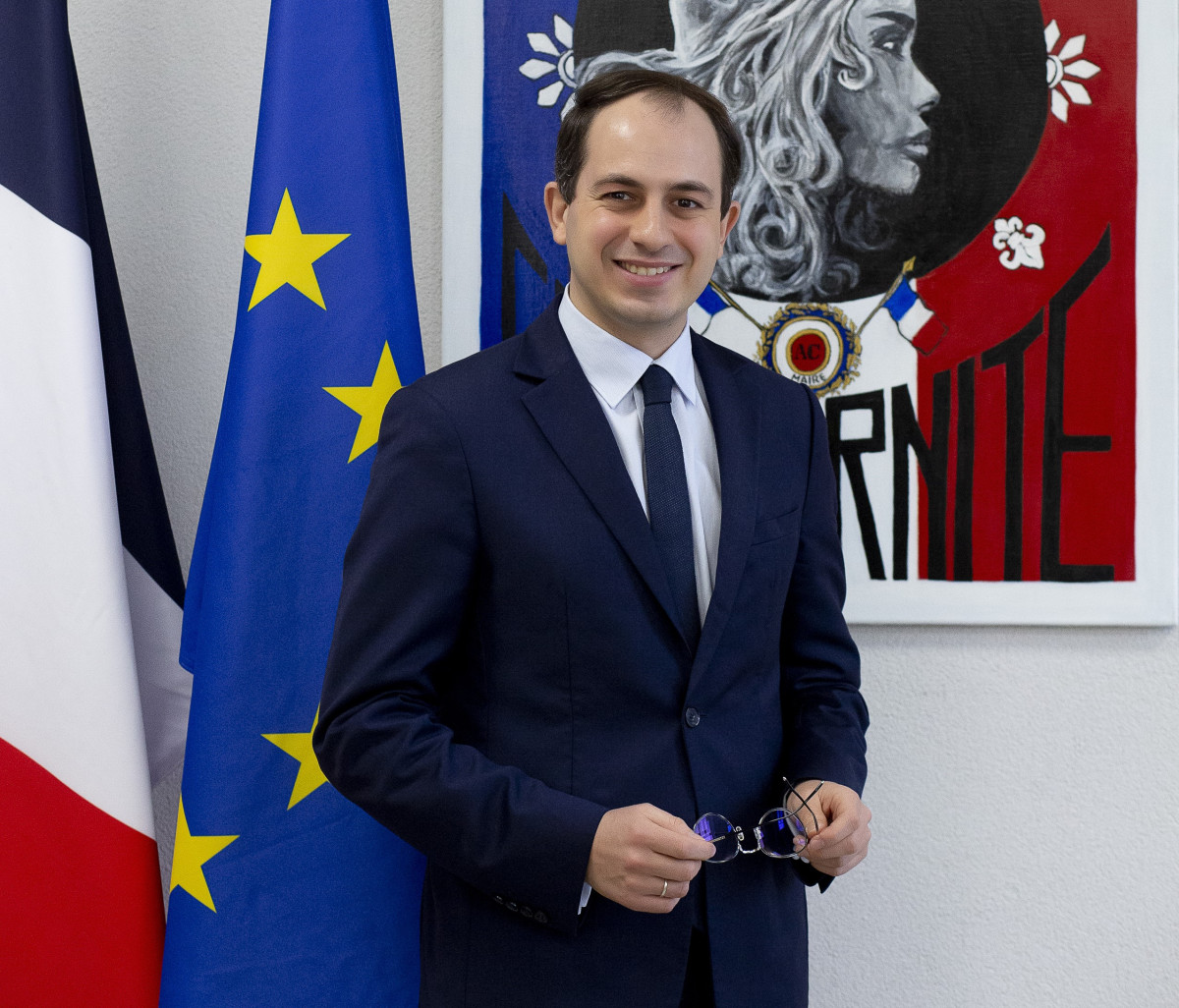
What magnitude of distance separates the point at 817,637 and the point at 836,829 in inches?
10.3

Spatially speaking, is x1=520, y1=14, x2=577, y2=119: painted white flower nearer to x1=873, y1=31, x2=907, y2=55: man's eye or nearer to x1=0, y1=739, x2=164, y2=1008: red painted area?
x1=873, y1=31, x2=907, y2=55: man's eye

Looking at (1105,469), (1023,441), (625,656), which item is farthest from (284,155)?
(1105,469)

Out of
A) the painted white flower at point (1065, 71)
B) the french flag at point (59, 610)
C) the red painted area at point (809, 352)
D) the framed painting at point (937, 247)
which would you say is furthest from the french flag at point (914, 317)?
the french flag at point (59, 610)

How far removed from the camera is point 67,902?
1168 millimetres

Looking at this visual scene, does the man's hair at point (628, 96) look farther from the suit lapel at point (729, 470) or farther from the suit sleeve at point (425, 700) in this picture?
the suit sleeve at point (425, 700)

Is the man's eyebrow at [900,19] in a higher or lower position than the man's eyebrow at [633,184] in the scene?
higher

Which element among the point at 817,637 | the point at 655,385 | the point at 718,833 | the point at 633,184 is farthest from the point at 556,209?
the point at 718,833

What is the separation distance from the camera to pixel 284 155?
Answer: 1.22 metres

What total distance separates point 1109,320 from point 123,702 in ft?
4.84

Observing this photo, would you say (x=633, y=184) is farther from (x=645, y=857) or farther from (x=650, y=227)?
(x=645, y=857)

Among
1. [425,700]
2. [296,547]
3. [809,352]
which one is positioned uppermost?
[809,352]

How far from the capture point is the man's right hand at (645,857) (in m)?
0.83

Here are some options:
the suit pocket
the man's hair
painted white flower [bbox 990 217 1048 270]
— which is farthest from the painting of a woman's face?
the suit pocket

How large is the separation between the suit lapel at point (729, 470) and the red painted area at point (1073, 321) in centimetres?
41
